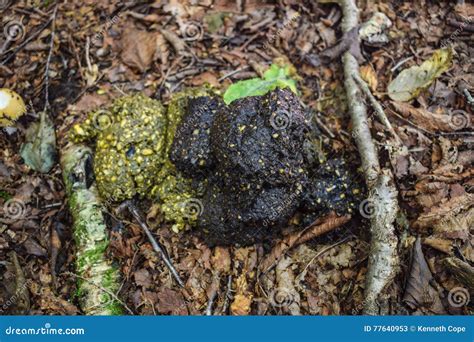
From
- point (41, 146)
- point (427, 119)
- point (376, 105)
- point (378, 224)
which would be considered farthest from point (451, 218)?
point (41, 146)

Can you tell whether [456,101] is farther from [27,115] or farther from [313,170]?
[27,115]

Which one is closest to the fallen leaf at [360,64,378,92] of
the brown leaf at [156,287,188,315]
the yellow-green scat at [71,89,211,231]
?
the yellow-green scat at [71,89,211,231]

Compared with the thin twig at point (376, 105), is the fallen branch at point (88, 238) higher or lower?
lower

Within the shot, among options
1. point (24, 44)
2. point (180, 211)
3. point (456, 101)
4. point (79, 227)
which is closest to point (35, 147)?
point (79, 227)

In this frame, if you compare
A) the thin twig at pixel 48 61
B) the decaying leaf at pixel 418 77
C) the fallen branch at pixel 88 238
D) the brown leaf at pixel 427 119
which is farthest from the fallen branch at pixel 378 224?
the thin twig at pixel 48 61

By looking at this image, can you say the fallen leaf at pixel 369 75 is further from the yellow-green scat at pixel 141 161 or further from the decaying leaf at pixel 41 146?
the decaying leaf at pixel 41 146

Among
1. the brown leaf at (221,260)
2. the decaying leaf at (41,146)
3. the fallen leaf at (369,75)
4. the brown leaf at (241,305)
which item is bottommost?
the brown leaf at (241,305)
